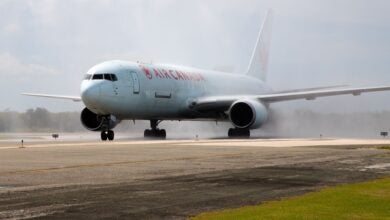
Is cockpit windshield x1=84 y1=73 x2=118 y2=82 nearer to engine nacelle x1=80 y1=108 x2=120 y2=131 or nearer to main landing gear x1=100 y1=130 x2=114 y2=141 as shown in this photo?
main landing gear x1=100 y1=130 x2=114 y2=141

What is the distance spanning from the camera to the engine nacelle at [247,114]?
149 feet

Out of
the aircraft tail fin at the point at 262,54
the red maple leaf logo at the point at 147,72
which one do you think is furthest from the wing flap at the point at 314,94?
the aircraft tail fin at the point at 262,54

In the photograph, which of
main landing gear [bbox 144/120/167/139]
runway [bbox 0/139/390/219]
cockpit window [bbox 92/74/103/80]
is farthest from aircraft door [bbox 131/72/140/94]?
runway [bbox 0/139/390/219]

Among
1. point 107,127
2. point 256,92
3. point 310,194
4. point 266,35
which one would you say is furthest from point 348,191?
point 266,35

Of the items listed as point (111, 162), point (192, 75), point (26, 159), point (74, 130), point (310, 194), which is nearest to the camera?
point (310, 194)

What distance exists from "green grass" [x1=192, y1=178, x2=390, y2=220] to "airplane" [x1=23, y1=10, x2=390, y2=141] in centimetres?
2942

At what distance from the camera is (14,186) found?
12.8m

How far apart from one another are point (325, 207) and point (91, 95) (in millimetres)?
30804

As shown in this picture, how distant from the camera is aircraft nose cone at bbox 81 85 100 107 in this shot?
39.6m

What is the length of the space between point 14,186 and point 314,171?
A: 309 inches

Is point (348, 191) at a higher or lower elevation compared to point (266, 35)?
lower

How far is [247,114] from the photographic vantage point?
153ft

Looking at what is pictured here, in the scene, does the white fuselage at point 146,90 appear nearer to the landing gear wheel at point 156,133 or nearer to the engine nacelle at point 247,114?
the landing gear wheel at point 156,133

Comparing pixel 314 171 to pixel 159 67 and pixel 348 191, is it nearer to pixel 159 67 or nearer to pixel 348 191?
pixel 348 191
